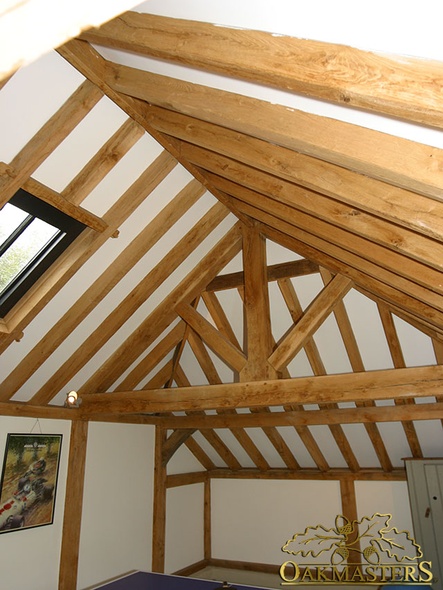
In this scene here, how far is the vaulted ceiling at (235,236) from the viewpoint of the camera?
1.58 m

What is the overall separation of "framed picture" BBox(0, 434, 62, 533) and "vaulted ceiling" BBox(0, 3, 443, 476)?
33cm

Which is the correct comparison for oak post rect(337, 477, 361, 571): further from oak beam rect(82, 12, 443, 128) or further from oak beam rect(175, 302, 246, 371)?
oak beam rect(82, 12, 443, 128)

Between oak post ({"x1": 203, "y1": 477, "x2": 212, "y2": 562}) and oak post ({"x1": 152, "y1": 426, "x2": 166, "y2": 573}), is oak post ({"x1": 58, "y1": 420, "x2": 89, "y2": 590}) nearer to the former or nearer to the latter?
oak post ({"x1": 152, "y1": 426, "x2": 166, "y2": 573})

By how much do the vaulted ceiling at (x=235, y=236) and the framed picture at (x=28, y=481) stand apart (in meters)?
0.33

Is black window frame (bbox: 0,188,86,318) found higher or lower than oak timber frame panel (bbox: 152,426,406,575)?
higher

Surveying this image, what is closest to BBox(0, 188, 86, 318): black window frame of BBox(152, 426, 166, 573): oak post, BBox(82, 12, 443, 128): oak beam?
BBox(82, 12, 443, 128): oak beam

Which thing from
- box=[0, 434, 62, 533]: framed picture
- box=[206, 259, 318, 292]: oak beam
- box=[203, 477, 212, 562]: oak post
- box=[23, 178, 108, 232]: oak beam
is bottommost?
box=[203, 477, 212, 562]: oak post

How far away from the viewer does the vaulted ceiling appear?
1.58 meters

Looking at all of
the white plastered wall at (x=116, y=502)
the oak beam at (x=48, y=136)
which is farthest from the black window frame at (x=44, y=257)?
the white plastered wall at (x=116, y=502)

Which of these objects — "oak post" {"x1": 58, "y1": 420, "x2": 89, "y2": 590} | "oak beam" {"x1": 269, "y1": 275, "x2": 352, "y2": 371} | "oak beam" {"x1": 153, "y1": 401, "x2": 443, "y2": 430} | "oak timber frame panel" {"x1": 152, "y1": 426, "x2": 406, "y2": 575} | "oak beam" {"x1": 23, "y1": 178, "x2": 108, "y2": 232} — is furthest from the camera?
"oak timber frame panel" {"x1": 152, "y1": 426, "x2": 406, "y2": 575}

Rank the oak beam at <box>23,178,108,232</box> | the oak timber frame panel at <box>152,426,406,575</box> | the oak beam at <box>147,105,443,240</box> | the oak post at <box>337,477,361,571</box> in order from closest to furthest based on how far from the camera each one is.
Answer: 1. the oak beam at <box>147,105,443,240</box>
2. the oak beam at <box>23,178,108,232</box>
3. the oak timber frame panel at <box>152,426,406,575</box>
4. the oak post at <box>337,477,361,571</box>

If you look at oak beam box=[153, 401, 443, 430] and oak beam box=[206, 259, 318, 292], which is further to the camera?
oak beam box=[153, 401, 443, 430]

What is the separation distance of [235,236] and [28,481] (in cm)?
329

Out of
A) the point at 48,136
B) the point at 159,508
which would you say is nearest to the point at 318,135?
the point at 48,136
